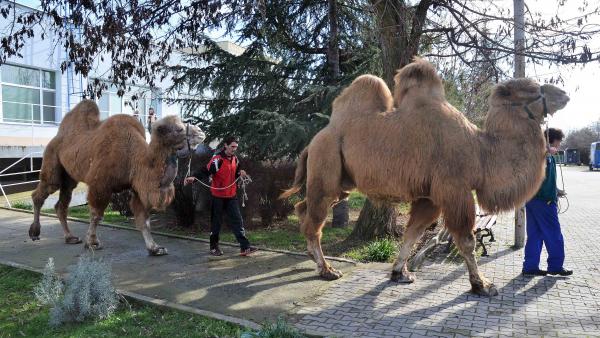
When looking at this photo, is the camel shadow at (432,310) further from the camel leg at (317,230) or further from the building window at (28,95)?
the building window at (28,95)

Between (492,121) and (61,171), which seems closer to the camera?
(492,121)

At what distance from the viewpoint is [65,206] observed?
9.11m

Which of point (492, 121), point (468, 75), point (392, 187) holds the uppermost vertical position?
point (468, 75)

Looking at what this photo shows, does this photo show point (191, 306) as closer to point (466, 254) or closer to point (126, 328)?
point (126, 328)

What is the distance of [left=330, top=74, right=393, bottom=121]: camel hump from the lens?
622 centimetres

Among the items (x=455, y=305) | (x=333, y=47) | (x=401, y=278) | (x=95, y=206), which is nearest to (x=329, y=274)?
(x=401, y=278)

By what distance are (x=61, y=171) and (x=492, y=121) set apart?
7.45 m

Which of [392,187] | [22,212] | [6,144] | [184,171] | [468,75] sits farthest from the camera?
[6,144]

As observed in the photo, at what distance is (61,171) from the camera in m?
9.02

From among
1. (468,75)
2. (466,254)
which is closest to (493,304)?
(466,254)

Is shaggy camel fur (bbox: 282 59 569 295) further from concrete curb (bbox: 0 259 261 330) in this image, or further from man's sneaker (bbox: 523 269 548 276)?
concrete curb (bbox: 0 259 261 330)

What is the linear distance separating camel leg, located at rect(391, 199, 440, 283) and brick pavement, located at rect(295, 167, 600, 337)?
0.54 feet

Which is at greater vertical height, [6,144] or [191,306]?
[6,144]

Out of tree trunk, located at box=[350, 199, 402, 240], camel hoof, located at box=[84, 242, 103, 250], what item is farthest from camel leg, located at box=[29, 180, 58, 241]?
tree trunk, located at box=[350, 199, 402, 240]
